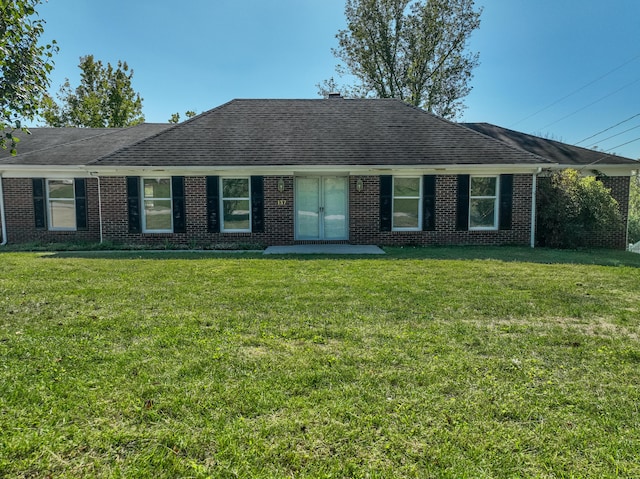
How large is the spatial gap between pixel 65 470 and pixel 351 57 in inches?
1230

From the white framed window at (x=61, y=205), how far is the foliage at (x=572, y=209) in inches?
601

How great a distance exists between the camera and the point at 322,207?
13.6m

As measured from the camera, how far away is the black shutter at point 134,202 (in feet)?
42.5

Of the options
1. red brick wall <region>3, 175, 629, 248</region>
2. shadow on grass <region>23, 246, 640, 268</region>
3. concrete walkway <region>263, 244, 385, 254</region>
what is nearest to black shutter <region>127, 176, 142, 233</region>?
red brick wall <region>3, 175, 629, 248</region>

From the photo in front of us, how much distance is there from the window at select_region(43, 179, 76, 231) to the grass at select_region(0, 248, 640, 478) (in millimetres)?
7757

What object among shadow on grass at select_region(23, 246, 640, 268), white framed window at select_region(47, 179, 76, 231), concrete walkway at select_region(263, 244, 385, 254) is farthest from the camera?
white framed window at select_region(47, 179, 76, 231)

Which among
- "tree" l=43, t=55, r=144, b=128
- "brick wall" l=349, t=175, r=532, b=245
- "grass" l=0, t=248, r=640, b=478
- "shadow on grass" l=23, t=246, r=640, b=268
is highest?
"tree" l=43, t=55, r=144, b=128

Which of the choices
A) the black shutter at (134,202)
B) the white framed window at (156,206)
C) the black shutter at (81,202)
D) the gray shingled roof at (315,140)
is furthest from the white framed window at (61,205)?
the white framed window at (156,206)

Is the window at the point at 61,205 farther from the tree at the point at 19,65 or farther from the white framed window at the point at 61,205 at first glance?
the tree at the point at 19,65

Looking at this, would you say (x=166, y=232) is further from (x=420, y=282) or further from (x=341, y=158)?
(x=420, y=282)

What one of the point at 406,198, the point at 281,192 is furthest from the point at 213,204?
the point at 406,198

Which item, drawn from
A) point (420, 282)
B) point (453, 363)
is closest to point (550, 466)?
point (453, 363)

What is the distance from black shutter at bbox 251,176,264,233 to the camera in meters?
13.0

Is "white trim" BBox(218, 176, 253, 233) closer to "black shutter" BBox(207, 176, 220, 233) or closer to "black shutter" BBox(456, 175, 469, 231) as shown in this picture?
"black shutter" BBox(207, 176, 220, 233)
